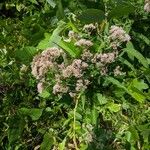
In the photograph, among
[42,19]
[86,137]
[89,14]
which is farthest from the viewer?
[42,19]

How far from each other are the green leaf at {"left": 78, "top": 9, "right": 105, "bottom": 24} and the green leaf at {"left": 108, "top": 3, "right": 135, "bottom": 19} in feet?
0.18

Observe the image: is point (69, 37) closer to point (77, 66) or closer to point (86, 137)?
point (77, 66)

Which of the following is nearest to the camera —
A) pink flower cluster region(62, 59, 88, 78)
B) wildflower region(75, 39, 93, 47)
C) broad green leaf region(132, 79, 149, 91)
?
pink flower cluster region(62, 59, 88, 78)

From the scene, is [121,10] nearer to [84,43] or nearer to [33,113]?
[84,43]

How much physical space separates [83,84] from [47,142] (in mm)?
352

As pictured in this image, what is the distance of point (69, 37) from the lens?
2625 mm

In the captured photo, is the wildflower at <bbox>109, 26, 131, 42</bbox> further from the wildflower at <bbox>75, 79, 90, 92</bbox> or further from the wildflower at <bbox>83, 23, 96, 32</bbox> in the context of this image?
the wildflower at <bbox>75, 79, 90, 92</bbox>

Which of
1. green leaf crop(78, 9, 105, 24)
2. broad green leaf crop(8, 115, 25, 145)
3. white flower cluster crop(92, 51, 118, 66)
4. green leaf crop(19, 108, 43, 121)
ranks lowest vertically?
broad green leaf crop(8, 115, 25, 145)

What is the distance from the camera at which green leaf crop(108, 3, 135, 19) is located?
2.52 m

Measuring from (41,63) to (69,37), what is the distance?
0.32 metres

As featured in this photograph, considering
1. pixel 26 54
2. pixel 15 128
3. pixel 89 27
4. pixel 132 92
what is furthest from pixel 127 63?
pixel 15 128

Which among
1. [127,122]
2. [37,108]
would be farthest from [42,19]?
[127,122]

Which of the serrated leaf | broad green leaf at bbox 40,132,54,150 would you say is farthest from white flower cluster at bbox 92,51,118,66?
broad green leaf at bbox 40,132,54,150

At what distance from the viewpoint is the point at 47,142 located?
239 cm
